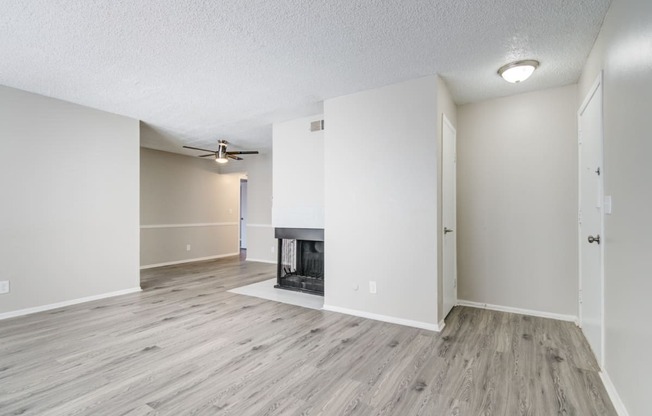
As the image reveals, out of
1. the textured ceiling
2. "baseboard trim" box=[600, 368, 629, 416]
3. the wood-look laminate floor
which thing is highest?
the textured ceiling

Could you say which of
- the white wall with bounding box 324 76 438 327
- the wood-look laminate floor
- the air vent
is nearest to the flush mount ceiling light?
the white wall with bounding box 324 76 438 327

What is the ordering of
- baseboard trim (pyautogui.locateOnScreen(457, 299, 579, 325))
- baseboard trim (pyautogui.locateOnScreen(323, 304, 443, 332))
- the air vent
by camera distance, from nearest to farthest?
baseboard trim (pyautogui.locateOnScreen(323, 304, 443, 332)) < baseboard trim (pyautogui.locateOnScreen(457, 299, 579, 325)) < the air vent

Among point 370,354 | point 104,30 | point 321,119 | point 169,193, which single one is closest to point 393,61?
point 321,119

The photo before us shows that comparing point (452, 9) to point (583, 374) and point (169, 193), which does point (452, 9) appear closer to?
point (583, 374)

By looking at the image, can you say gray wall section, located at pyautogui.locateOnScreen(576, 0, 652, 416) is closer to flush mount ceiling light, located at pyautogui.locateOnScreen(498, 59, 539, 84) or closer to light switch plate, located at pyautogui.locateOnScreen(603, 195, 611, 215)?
light switch plate, located at pyautogui.locateOnScreen(603, 195, 611, 215)

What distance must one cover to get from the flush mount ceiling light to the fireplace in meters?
2.88

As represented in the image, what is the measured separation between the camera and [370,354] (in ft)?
8.17

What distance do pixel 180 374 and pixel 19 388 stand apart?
99cm

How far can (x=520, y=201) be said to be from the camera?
11.5ft

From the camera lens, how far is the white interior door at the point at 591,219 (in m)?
2.28

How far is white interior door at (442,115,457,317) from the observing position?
327cm

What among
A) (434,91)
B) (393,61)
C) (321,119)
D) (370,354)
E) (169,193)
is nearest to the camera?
(370,354)

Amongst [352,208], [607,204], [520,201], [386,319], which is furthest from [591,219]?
[352,208]

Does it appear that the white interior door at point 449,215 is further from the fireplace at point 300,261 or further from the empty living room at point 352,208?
the fireplace at point 300,261
